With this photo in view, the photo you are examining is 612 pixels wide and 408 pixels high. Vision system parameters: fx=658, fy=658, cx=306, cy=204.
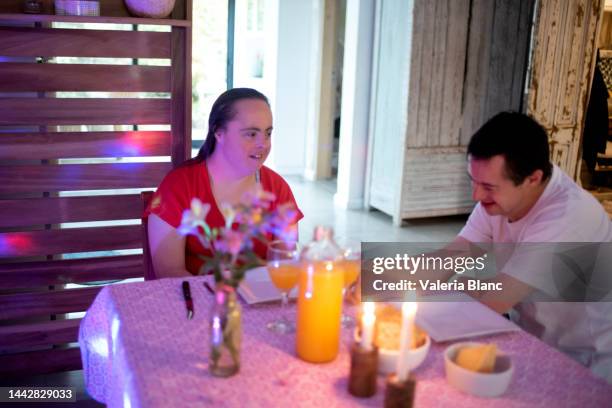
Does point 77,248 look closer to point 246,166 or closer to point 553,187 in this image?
point 246,166

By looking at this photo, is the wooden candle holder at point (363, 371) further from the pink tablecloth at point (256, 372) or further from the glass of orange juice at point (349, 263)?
the glass of orange juice at point (349, 263)

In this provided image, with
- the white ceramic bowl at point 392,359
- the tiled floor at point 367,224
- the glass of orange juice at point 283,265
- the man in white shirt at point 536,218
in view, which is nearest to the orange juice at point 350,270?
the glass of orange juice at point 283,265

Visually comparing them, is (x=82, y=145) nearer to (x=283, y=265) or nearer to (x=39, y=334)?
(x=39, y=334)

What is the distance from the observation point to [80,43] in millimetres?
2498

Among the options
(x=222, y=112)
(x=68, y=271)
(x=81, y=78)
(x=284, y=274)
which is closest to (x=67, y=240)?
(x=68, y=271)

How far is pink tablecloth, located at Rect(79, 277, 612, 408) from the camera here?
112cm

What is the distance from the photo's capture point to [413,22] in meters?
4.58

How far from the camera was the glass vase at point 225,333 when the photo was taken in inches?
44.4

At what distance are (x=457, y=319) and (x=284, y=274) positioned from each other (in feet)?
1.31

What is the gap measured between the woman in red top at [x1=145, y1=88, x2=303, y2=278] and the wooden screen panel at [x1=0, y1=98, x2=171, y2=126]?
0.66 metres

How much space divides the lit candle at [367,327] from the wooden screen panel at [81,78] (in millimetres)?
1779

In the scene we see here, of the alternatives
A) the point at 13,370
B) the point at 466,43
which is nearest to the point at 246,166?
the point at 13,370

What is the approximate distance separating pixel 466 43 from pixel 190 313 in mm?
3933

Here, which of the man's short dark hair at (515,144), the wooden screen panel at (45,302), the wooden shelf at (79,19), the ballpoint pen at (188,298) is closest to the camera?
the ballpoint pen at (188,298)
